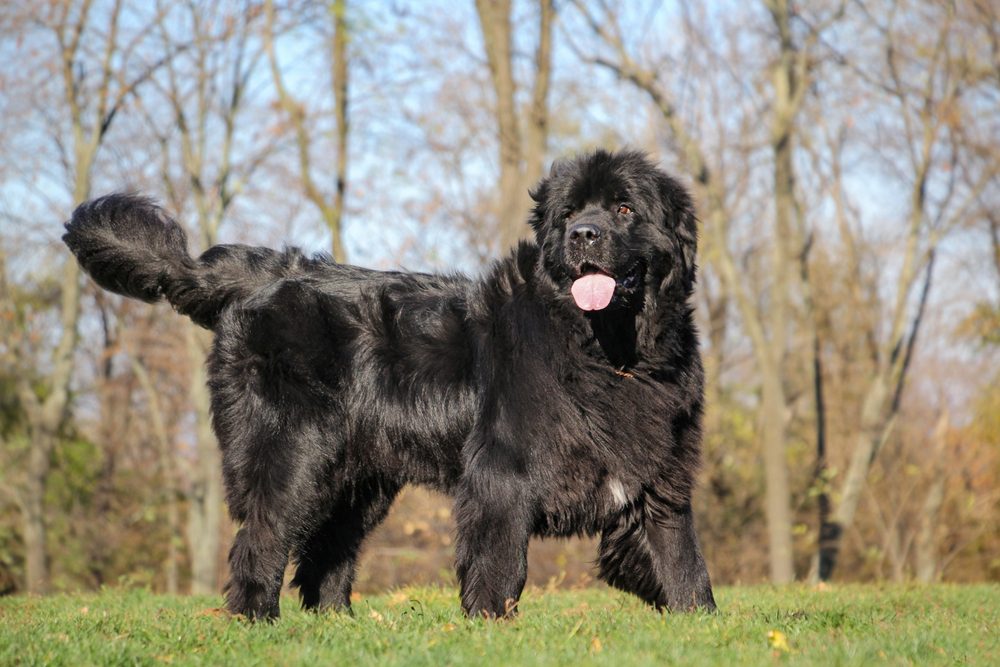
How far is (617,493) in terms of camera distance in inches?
201

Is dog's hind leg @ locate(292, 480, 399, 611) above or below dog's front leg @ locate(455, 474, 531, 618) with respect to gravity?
below

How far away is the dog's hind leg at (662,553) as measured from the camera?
17.2 feet

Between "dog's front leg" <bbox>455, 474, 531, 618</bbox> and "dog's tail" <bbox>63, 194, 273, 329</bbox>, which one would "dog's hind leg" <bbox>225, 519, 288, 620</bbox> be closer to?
"dog's front leg" <bbox>455, 474, 531, 618</bbox>

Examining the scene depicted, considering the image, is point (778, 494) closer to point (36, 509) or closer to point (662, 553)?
point (662, 553)

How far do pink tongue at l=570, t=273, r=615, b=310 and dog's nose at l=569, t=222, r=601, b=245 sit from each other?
178 mm

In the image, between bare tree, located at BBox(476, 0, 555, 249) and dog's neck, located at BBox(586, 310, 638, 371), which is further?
bare tree, located at BBox(476, 0, 555, 249)

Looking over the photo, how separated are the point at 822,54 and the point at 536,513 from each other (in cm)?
1498

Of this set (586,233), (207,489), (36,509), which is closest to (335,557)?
(586,233)

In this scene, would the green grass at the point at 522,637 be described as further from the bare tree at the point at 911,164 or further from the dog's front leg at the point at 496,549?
the bare tree at the point at 911,164

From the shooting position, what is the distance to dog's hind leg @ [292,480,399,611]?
6.12 metres

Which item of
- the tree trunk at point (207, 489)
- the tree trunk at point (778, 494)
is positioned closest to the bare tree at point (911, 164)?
the tree trunk at point (778, 494)

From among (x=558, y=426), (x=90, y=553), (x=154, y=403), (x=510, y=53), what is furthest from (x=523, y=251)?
(x=90, y=553)

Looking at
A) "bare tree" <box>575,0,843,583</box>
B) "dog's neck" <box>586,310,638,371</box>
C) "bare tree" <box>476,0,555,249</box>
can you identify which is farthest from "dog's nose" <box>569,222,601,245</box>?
"bare tree" <box>575,0,843,583</box>

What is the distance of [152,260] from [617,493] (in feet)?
9.68
